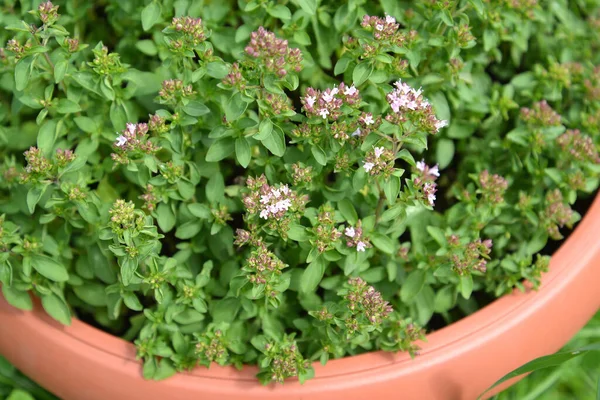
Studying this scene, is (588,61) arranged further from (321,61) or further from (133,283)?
(133,283)

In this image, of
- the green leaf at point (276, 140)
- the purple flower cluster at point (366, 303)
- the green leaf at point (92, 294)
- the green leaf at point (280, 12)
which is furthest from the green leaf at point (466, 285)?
the green leaf at point (92, 294)

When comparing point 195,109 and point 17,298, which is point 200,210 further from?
point 17,298

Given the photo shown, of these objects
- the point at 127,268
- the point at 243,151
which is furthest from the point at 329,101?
the point at 127,268

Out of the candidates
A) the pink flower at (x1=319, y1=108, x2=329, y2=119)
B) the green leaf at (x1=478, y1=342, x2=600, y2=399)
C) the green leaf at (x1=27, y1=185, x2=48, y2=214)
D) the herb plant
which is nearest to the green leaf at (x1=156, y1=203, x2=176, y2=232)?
the herb plant

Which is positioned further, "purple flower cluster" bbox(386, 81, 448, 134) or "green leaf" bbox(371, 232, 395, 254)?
"green leaf" bbox(371, 232, 395, 254)

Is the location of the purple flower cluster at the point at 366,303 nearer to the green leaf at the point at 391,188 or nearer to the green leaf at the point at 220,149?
the green leaf at the point at 391,188

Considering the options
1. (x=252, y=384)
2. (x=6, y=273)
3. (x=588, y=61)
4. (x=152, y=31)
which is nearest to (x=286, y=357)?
(x=252, y=384)

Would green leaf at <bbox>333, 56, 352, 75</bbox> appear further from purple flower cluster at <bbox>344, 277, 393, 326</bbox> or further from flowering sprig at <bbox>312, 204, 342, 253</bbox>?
purple flower cluster at <bbox>344, 277, 393, 326</bbox>
